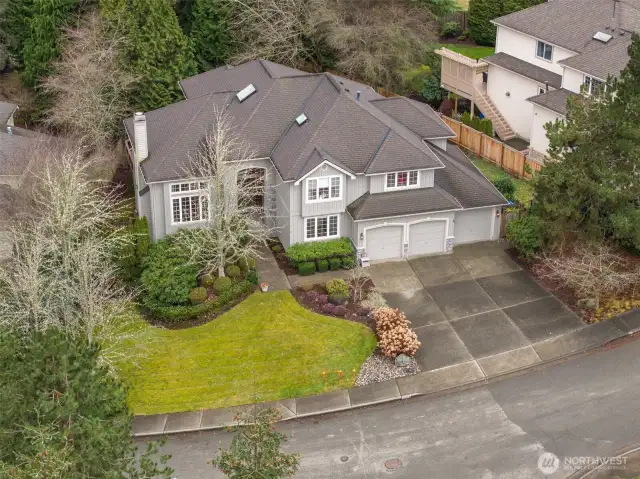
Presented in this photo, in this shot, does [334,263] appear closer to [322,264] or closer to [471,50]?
[322,264]

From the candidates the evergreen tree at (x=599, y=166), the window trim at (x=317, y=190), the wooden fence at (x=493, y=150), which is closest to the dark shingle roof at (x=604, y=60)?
the wooden fence at (x=493, y=150)

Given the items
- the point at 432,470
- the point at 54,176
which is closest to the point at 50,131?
the point at 54,176

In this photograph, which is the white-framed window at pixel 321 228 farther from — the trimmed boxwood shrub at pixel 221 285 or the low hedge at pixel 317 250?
the trimmed boxwood shrub at pixel 221 285

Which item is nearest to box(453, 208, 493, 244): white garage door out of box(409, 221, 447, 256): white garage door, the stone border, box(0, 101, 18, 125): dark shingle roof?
box(409, 221, 447, 256): white garage door

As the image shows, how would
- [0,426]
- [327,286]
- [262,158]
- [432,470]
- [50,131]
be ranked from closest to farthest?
[0,426]
[432,470]
[327,286]
[262,158]
[50,131]

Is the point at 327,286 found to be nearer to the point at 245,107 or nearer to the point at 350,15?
the point at 245,107

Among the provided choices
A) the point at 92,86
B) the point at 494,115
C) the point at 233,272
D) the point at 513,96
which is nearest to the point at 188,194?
the point at 233,272
